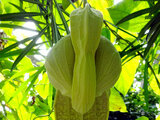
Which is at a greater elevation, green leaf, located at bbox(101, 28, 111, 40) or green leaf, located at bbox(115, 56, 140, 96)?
green leaf, located at bbox(101, 28, 111, 40)

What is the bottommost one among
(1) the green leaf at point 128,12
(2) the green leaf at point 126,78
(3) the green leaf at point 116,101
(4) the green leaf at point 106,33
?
(3) the green leaf at point 116,101

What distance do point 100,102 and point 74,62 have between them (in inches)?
2.0

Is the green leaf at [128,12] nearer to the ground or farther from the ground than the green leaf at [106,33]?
farther from the ground

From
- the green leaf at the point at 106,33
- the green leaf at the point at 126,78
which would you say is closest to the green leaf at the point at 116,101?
the green leaf at the point at 126,78

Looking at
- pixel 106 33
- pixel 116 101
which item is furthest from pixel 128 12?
pixel 116 101

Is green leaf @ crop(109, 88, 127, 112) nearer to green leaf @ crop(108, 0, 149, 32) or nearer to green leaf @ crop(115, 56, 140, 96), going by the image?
green leaf @ crop(115, 56, 140, 96)

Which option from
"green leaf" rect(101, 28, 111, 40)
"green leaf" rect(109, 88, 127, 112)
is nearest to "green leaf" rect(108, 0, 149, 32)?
"green leaf" rect(101, 28, 111, 40)

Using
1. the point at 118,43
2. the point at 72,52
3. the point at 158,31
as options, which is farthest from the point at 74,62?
the point at 118,43

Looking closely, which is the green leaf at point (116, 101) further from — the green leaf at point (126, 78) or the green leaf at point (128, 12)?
the green leaf at point (128, 12)

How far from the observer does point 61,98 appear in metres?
0.23

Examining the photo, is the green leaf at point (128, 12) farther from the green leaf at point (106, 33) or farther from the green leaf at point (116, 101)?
the green leaf at point (116, 101)

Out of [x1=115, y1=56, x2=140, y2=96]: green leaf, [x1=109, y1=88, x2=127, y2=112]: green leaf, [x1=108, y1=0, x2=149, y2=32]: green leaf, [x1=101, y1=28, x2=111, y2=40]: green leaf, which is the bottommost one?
[x1=109, y1=88, x2=127, y2=112]: green leaf

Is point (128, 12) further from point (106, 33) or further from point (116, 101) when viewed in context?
point (116, 101)

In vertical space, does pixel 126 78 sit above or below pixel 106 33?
below
